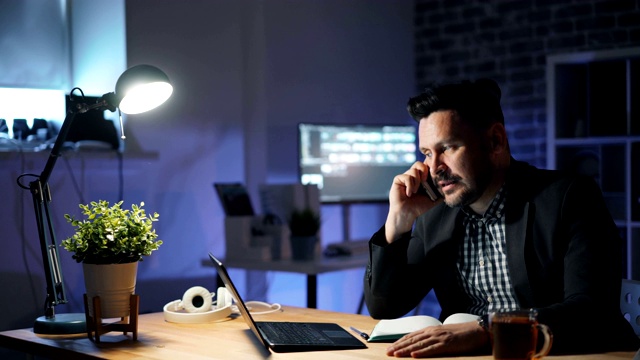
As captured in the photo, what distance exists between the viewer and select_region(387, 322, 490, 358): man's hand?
5.85 ft

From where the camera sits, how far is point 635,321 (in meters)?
2.20

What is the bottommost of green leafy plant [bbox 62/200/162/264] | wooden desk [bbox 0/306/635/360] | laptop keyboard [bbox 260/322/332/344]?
wooden desk [bbox 0/306/635/360]

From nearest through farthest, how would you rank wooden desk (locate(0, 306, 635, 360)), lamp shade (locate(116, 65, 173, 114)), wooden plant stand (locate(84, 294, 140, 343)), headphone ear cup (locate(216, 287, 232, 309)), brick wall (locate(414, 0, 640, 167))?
wooden desk (locate(0, 306, 635, 360))
wooden plant stand (locate(84, 294, 140, 343))
lamp shade (locate(116, 65, 173, 114))
headphone ear cup (locate(216, 287, 232, 309))
brick wall (locate(414, 0, 640, 167))

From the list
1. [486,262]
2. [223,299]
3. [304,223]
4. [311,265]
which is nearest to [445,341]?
[486,262]

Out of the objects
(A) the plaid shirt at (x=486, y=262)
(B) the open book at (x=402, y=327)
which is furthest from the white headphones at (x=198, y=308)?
(A) the plaid shirt at (x=486, y=262)

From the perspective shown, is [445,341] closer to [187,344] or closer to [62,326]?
[187,344]

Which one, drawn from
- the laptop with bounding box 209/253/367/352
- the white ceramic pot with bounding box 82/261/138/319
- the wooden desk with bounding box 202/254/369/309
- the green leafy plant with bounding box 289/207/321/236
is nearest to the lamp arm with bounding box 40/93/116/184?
the white ceramic pot with bounding box 82/261/138/319

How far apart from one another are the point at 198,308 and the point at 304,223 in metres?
1.77

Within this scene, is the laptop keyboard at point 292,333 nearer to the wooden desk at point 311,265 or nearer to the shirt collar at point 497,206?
the shirt collar at point 497,206

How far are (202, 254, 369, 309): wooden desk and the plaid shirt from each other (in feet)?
5.21

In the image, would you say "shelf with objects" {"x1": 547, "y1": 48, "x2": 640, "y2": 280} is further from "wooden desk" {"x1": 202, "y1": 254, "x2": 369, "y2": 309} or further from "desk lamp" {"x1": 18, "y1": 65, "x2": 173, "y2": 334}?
"desk lamp" {"x1": 18, "y1": 65, "x2": 173, "y2": 334}

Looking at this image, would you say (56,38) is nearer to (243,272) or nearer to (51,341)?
(243,272)

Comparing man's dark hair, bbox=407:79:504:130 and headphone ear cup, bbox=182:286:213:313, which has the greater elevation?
man's dark hair, bbox=407:79:504:130

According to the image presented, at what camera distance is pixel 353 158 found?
15.5 ft
